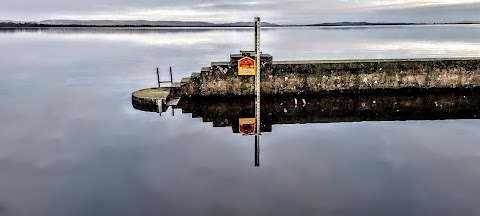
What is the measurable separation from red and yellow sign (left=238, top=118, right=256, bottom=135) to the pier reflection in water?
9cm

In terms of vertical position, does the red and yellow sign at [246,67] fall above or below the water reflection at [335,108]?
above

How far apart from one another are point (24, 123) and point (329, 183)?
27.3 ft

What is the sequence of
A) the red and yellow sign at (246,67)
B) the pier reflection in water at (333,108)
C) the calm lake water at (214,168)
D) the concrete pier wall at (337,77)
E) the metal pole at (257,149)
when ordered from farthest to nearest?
the concrete pier wall at (337,77) → the red and yellow sign at (246,67) → the pier reflection in water at (333,108) → the metal pole at (257,149) → the calm lake water at (214,168)

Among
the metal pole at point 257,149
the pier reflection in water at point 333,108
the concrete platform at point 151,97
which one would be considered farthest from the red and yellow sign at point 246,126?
the concrete platform at point 151,97

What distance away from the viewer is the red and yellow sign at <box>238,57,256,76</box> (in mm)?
13664

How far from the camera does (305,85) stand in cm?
1424

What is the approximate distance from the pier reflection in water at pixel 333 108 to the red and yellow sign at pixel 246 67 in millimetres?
800

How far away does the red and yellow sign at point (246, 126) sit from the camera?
394 inches

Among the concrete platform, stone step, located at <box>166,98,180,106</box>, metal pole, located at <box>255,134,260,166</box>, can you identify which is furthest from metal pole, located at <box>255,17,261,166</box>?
the concrete platform

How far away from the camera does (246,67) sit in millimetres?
13695

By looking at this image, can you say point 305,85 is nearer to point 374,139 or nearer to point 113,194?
point 374,139

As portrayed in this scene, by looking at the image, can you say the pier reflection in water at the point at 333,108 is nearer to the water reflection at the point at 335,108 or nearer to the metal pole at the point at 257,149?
the water reflection at the point at 335,108

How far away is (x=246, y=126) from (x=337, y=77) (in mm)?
5012

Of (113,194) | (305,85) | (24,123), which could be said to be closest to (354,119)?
(305,85)
